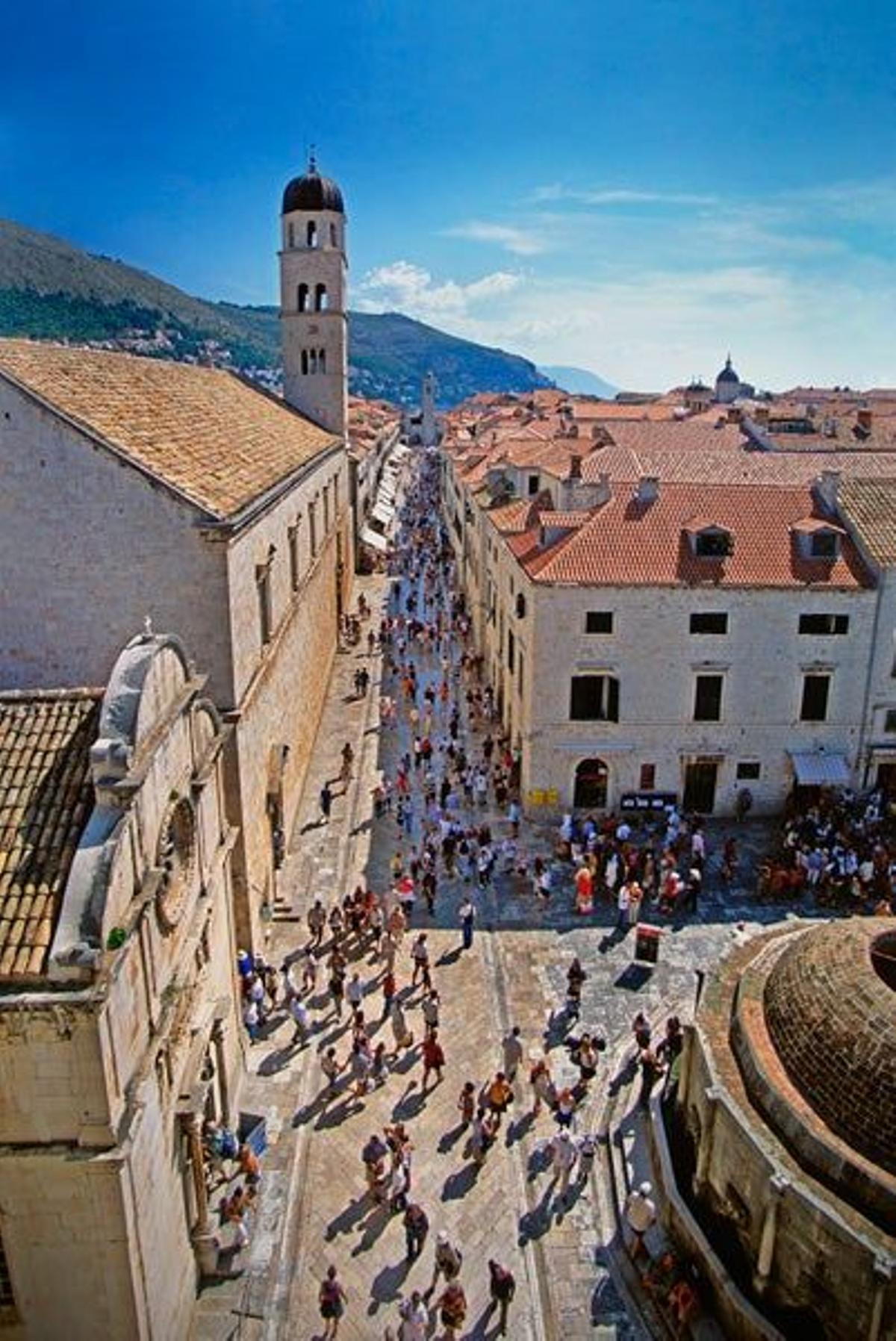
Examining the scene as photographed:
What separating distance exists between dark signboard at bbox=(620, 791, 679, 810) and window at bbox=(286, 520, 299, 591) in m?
12.2

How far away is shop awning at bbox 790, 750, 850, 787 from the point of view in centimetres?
2861

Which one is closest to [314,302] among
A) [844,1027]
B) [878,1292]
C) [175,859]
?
[175,859]

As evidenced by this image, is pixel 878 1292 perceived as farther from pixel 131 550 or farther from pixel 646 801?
pixel 646 801

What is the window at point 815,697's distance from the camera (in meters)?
29.0

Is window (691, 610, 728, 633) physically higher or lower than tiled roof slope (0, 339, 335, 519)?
lower

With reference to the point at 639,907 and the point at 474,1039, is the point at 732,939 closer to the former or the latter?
the point at 639,907

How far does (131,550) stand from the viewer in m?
19.2

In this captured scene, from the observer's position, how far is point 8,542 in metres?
19.1

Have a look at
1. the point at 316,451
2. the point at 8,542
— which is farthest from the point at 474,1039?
the point at 316,451

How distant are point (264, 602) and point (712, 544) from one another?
13781 mm

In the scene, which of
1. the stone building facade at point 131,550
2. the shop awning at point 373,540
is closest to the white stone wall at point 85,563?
the stone building facade at point 131,550

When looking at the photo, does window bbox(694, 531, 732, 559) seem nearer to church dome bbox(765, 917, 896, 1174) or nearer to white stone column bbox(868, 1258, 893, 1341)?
church dome bbox(765, 917, 896, 1174)

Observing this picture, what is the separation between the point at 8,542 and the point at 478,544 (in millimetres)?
28558

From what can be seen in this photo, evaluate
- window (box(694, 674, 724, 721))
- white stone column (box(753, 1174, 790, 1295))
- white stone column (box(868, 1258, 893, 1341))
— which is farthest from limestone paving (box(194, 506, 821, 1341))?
window (box(694, 674, 724, 721))
